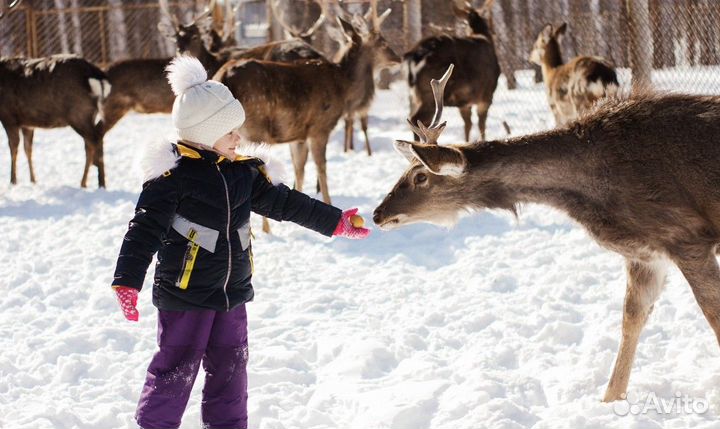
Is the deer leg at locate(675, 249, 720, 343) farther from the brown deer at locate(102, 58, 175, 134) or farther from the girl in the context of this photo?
the brown deer at locate(102, 58, 175, 134)

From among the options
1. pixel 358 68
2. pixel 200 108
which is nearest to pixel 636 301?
pixel 200 108

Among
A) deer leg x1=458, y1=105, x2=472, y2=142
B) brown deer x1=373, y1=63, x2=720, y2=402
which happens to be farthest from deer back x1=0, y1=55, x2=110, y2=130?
brown deer x1=373, y1=63, x2=720, y2=402

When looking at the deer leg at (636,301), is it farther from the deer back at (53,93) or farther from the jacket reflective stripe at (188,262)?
the deer back at (53,93)

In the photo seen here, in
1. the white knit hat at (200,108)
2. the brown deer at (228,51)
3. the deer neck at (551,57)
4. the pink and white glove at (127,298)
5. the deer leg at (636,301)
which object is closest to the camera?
the pink and white glove at (127,298)

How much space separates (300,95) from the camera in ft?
28.9

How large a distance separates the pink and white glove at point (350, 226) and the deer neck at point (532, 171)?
75 centimetres

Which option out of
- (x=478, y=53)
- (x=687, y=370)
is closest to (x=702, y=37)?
(x=478, y=53)

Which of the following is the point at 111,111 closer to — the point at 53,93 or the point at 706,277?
the point at 53,93

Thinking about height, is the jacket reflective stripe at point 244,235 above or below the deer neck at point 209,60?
below

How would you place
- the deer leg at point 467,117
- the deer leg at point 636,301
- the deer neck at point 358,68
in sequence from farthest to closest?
the deer leg at point 467,117 → the deer neck at point 358,68 → the deer leg at point 636,301

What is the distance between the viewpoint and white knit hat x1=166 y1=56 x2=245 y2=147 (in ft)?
12.1

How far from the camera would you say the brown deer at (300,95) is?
27.4 feet

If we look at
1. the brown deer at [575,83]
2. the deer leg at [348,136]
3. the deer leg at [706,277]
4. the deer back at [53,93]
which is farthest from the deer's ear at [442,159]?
the deer leg at [348,136]

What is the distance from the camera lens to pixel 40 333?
559 cm
